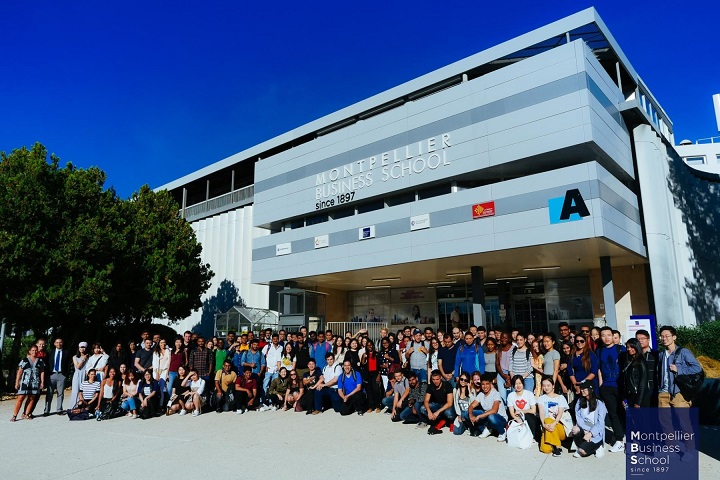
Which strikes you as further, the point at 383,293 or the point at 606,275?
the point at 383,293

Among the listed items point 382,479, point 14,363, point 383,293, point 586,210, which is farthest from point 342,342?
point 383,293

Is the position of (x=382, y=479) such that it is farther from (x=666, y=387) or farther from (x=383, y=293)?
(x=383, y=293)

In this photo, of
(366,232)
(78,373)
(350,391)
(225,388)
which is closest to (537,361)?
(350,391)

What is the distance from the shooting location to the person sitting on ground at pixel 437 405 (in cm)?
912

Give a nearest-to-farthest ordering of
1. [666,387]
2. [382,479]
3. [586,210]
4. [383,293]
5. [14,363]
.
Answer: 1. [382,479]
2. [666,387]
3. [586,210]
4. [14,363]
5. [383,293]

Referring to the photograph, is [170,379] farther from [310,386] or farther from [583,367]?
[583,367]

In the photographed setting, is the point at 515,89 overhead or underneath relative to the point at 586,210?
overhead

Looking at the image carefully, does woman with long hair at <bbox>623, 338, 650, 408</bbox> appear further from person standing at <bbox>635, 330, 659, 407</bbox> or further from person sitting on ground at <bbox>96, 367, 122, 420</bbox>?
person sitting on ground at <bbox>96, 367, 122, 420</bbox>

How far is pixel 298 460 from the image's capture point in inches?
291

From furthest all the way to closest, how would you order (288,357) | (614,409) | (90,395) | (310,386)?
(288,357)
(310,386)
(90,395)
(614,409)

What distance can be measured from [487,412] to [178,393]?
759 cm

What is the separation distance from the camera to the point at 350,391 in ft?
37.1

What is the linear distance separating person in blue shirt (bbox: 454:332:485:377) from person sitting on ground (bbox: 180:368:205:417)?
6.13m

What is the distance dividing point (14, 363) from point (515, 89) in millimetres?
20147
